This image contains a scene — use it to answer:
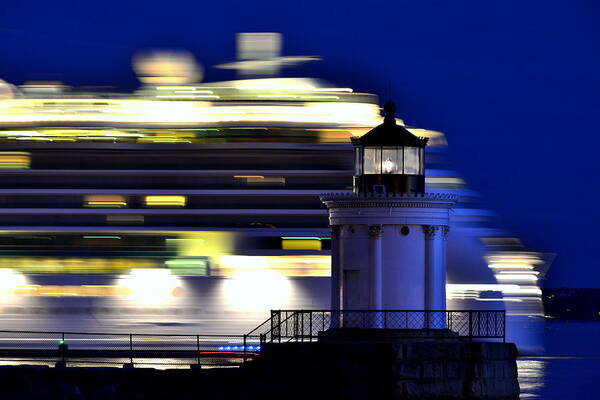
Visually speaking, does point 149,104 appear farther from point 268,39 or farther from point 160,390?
point 160,390

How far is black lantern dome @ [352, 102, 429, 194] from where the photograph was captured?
104 ft

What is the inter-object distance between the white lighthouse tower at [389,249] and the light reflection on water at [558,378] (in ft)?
84.2

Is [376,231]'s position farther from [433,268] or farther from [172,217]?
[172,217]

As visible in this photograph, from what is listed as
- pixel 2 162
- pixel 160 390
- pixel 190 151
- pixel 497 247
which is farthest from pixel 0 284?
pixel 160 390

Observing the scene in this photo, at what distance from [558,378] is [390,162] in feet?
139

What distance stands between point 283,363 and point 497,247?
45.1 metres

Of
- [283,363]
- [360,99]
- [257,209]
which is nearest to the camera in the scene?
[283,363]

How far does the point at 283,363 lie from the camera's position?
97.6 feet

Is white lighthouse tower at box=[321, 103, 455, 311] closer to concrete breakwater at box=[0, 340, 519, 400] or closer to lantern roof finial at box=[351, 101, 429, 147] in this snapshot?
lantern roof finial at box=[351, 101, 429, 147]

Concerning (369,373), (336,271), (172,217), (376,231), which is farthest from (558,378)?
(369,373)

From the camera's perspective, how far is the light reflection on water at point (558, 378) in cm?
6078

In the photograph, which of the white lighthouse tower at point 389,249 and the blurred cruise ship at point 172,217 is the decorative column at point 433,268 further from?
the blurred cruise ship at point 172,217

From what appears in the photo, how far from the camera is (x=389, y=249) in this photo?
30.9 m

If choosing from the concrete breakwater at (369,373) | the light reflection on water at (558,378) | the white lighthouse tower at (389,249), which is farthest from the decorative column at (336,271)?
the light reflection on water at (558,378)
